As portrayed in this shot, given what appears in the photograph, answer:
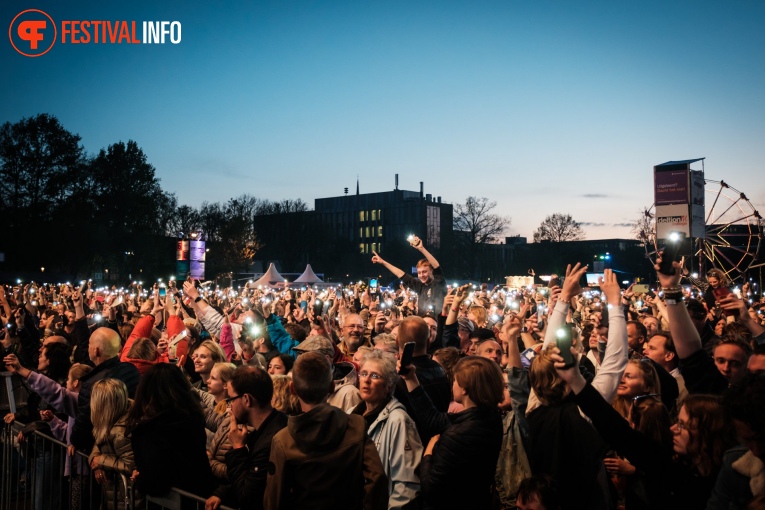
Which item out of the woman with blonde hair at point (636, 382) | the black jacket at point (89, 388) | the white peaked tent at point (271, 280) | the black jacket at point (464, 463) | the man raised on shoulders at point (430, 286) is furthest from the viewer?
the white peaked tent at point (271, 280)

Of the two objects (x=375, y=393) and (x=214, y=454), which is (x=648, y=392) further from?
(x=214, y=454)

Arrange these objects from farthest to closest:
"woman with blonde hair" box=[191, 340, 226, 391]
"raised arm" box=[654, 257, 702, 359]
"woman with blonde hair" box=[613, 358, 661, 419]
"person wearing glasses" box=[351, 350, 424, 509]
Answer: "woman with blonde hair" box=[191, 340, 226, 391] → "raised arm" box=[654, 257, 702, 359] → "woman with blonde hair" box=[613, 358, 661, 419] → "person wearing glasses" box=[351, 350, 424, 509]

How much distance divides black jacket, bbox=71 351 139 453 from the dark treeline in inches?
1678

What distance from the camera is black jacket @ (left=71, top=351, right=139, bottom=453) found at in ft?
18.0

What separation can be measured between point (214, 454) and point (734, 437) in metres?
3.47

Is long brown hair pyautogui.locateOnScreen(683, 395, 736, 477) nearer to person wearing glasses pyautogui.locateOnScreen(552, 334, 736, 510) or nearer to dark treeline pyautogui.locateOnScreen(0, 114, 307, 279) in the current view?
person wearing glasses pyautogui.locateOnScreen(552, 334, 736, 510)

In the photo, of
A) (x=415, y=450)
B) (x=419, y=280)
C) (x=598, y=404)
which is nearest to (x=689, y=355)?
(x=598, y=404)

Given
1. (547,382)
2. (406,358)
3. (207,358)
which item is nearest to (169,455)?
(406,358)

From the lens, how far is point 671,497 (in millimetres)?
3904

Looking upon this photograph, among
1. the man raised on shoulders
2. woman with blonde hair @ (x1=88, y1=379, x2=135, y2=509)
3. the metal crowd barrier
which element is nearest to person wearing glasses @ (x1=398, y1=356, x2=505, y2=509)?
the metal crowd barrier

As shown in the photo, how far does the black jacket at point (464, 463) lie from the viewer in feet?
13.3

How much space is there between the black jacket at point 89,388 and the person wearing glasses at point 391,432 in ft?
7.93

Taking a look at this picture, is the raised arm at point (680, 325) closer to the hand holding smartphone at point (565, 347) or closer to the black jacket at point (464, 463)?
the hand holding smartphone at point (565, 347)

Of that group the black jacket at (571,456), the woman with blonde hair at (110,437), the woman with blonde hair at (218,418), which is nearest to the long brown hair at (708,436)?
the black jacket at (571,456)
